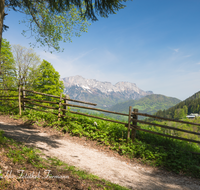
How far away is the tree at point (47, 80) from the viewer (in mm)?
25319

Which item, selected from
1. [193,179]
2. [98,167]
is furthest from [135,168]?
[193,179]

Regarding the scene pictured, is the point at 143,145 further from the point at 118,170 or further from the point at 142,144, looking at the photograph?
the point at 118,170

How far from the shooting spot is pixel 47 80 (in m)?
26.6

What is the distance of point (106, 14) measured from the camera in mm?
5148

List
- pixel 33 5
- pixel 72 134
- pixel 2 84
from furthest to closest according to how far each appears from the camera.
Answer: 1. pixel 2 84
2. pixel 72 134
3. pixel 33 5

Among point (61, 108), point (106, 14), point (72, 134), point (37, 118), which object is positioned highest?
point (106, 14)

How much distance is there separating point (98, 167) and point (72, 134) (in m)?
3.16

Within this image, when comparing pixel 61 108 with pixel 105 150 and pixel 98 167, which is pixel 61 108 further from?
pixel 98 167

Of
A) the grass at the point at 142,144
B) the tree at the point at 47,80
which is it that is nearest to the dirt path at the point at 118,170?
the grass at the point at 142,144

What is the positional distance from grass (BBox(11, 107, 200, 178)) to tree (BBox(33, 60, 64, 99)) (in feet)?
58.1

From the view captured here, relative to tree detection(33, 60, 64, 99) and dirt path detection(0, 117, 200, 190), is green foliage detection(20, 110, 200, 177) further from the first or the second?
tree detection(33, 60, 64, 99)

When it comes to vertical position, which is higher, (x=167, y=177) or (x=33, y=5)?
(x=33, y=5)

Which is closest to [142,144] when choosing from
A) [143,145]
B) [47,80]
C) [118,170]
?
[143,145]

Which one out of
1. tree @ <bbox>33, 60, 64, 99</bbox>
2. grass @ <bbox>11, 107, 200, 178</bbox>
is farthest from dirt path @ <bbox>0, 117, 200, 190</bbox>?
tree @ <bbox>33, 60, 64, 99</bbox>
